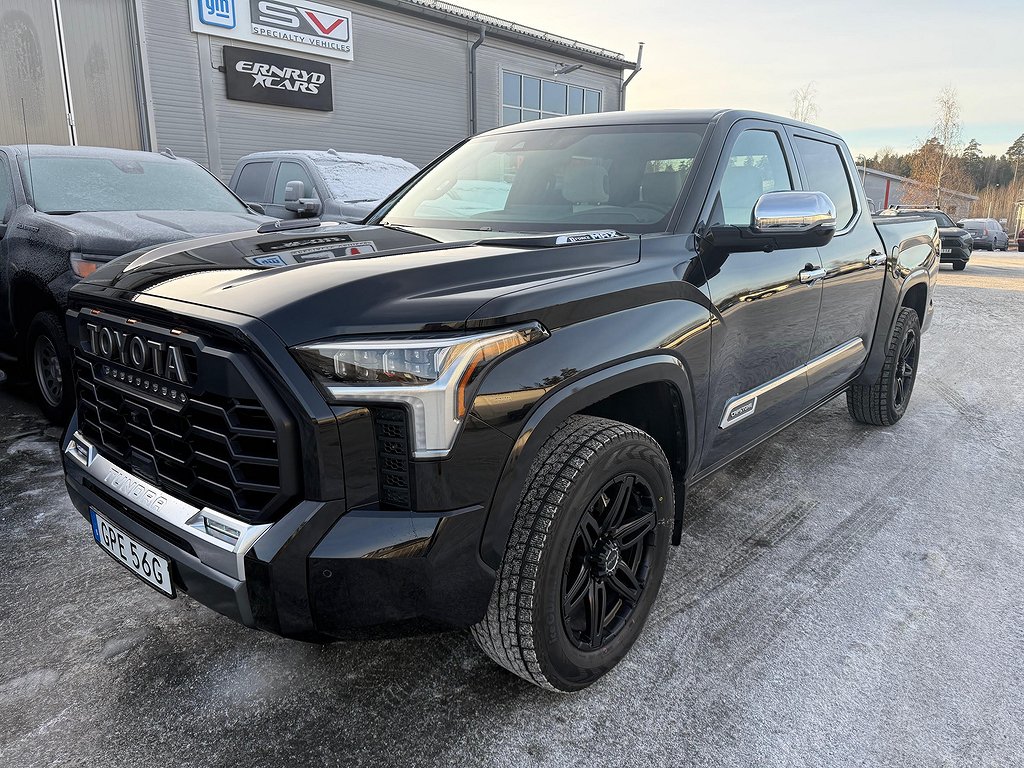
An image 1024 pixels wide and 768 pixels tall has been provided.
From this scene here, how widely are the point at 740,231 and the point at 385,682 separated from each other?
76.3 inches

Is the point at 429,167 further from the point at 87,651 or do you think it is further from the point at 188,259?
the point at 87,651

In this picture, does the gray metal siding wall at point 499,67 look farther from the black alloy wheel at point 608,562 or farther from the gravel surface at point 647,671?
the black alloy wheel at point 608,562

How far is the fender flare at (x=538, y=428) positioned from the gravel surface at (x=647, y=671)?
64 cm

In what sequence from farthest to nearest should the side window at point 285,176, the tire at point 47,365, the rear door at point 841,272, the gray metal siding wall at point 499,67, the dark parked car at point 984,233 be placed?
the dark parked car at point 984,233, the gray metal siding wall at point 499,67, the side window at point 285,176, the tire at point 47,365, the rear door at point 841,272

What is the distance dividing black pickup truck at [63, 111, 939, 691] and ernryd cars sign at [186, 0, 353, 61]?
43.9 feet

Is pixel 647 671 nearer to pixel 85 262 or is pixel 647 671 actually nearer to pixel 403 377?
pixel 403 377

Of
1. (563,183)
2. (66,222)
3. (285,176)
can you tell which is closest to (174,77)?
(285,176)

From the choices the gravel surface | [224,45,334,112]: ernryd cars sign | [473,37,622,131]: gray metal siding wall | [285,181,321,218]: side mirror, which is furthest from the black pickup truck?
[473,37,622,131]: gray metal siding wall

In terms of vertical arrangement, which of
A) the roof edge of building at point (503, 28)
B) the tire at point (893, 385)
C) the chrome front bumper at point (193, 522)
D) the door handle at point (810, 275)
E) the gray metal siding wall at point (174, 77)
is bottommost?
the tire at point (893, 385)

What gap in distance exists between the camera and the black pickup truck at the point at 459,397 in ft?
5.30

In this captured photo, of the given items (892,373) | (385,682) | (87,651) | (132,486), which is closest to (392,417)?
(132,486)

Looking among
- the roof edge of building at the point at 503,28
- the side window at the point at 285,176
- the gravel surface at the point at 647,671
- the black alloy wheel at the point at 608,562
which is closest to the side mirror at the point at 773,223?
the black alloy wheel at the point at 608,562

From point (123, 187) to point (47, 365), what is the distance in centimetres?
A: 148

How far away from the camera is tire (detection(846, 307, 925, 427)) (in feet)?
14.6
